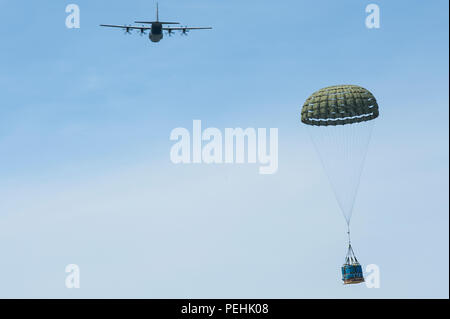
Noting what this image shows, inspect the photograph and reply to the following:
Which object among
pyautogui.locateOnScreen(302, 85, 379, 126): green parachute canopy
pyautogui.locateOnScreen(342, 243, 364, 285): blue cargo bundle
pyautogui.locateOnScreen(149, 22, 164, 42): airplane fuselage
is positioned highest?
pyautogui.locateOnScreen(149, 22, 164, 42): airplane fuselage

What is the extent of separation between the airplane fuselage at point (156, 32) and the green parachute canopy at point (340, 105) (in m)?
40.3

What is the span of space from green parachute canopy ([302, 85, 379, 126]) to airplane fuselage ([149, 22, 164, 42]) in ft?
132

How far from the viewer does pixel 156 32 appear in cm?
13512

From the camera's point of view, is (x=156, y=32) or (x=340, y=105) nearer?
(x=340, y=105)

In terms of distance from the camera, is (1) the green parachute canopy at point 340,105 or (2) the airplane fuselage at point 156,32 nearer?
(1) the green parachute canopy at point 340,105

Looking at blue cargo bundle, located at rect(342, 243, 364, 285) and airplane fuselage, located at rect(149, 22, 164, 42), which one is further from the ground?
airplane fuselage, located at rect(149, 22, 164, 42)

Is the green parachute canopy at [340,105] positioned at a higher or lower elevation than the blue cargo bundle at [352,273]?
higher

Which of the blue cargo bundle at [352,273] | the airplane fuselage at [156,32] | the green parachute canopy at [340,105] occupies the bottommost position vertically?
the blue cargo bundle at [352,273]

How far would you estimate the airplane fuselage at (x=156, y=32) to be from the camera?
5310 inches

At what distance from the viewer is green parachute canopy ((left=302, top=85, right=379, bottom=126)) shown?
100 meters

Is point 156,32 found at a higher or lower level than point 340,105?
higher

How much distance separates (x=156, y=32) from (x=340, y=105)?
4551 centimetres
